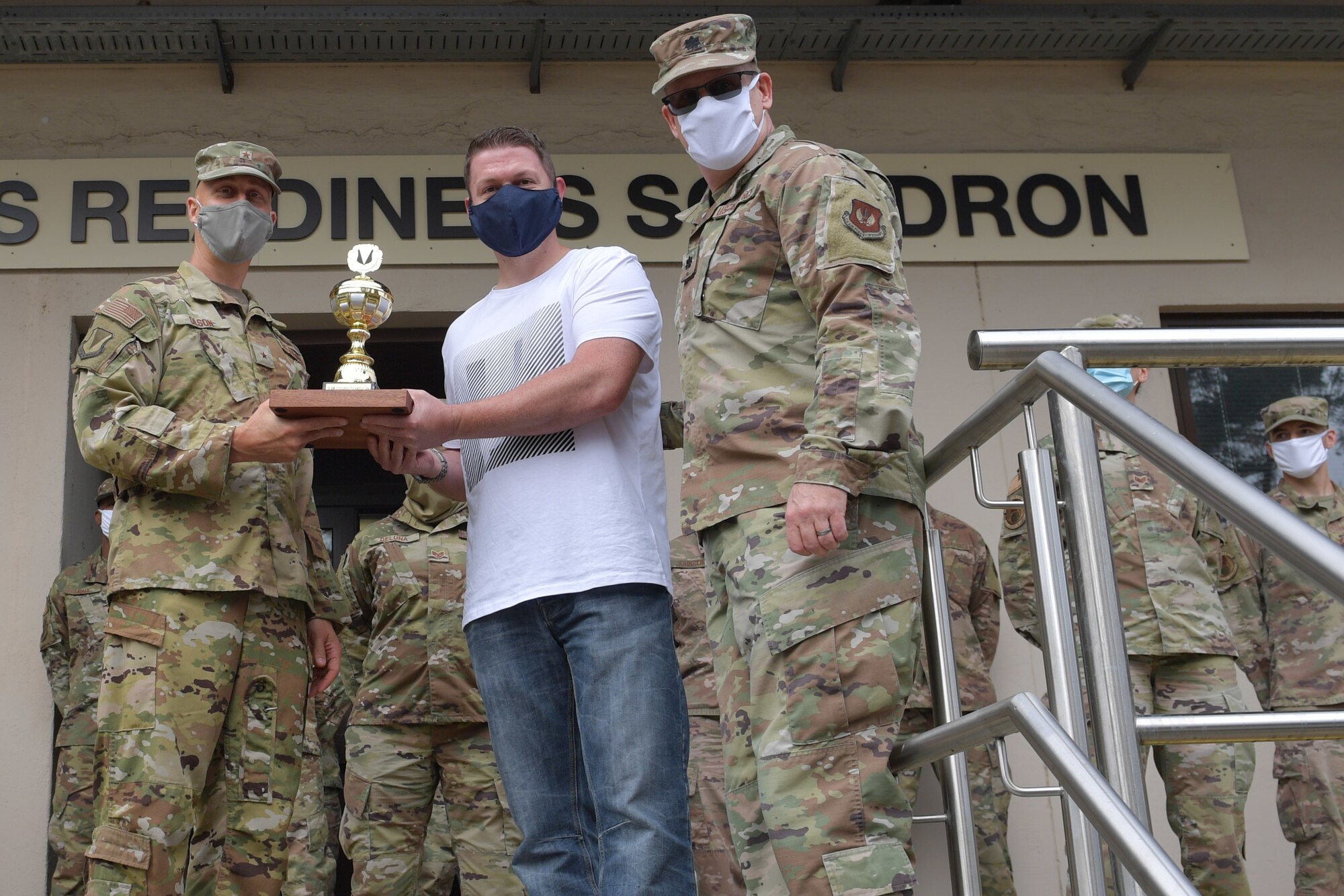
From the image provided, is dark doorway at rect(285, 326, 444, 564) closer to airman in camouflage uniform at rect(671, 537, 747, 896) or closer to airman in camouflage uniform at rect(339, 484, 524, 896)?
airman in camouflage uniform at rect(339, 484, 524, 896)

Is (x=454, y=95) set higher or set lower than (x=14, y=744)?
higher

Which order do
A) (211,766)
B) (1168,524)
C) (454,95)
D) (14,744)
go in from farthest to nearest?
(454,95), (14,744), (1168,524), (211,766)

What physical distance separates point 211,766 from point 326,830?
269 centimetres

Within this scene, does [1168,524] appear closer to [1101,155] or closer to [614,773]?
[1101,155]

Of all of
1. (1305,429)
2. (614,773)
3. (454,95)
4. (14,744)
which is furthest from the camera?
(454,95)

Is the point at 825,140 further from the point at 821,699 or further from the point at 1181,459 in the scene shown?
the point at 1181,459

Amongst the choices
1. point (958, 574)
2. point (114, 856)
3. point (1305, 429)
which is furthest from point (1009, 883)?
point (114, 856)

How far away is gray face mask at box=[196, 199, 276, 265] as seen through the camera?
3.15 meters

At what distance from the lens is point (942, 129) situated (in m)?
5.82

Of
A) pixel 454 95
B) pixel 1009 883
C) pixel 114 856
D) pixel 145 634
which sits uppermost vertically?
pixel 454 95

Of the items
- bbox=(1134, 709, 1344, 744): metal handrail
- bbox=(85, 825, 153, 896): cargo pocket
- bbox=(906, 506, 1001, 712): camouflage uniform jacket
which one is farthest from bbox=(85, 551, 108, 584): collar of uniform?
bbox=(1134, 709, 1344, 744): metal handrail

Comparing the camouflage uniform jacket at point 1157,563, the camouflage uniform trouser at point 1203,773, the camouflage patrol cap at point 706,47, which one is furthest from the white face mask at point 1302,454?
the camouflage patrol cap at point 706,47

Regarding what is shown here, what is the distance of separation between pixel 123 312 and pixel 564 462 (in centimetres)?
118

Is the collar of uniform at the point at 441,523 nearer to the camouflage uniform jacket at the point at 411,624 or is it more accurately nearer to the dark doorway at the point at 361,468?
the camouflage uniform jacket at the point at 411,624
